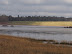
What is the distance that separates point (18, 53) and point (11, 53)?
31.6 inches

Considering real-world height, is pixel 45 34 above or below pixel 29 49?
below

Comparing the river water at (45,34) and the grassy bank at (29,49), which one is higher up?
the grassy bank at (29,49)

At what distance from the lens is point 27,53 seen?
895 inches

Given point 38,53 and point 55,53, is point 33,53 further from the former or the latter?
point 55,53

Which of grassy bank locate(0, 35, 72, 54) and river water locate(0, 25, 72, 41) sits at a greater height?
grassy bank locate(0, 35, 72, 54)

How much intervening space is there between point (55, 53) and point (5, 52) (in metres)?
6.00

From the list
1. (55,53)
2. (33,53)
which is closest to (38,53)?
(33,53)

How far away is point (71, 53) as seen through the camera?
2416 cm

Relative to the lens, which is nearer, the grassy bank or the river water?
the grassy bank

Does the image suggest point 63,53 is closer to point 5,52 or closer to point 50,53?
point 50,53

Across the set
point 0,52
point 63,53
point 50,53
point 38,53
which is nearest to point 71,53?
point 63,53

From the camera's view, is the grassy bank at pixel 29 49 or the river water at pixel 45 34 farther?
the river water at pixel 45 34

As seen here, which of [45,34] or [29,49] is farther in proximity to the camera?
[45,34]

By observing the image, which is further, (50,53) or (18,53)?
(50,53)
